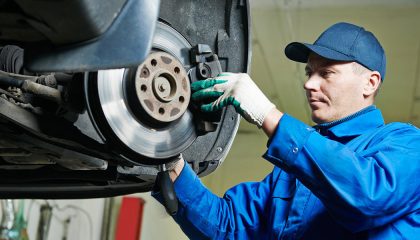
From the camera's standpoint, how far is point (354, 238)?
44.6 inches

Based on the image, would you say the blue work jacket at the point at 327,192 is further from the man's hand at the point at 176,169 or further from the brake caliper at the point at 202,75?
the brake caliper at the point at 202,75

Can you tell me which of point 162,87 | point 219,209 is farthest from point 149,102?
point 219,209

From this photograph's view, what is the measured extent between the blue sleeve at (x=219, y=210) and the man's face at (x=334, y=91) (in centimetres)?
25

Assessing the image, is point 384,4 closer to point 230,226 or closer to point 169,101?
point 230,226

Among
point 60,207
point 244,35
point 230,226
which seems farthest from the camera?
point 60,207

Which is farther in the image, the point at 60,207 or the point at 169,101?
the point at 60,207

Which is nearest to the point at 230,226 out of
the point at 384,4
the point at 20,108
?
the point at 20,108

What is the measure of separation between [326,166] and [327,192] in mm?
48

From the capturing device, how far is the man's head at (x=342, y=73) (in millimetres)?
1313

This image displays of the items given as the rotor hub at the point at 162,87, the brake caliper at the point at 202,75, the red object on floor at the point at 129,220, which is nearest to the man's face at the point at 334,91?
the brake caliper at the point at 202,75

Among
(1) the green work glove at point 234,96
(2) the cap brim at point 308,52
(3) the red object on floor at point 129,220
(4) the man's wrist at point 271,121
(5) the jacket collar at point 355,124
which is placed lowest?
(3) the red object on floor at point 129,220

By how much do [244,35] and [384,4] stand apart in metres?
1.65

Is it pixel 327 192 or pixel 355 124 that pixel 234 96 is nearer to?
pixel 327 192

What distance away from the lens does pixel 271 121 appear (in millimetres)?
1060
